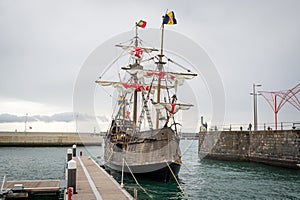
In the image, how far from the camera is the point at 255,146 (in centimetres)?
3838

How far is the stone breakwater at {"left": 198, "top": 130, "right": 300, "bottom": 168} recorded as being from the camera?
104ft

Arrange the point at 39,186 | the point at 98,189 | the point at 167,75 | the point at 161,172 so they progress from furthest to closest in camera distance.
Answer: the point at 167,75, the point at 161,172, the point at 39,186, the point at 98,189

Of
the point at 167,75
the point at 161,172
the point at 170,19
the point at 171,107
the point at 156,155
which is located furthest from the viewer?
the point at 167,75

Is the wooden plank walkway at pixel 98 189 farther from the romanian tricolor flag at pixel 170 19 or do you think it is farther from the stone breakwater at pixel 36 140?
the stone breakwater at pixel 36 140

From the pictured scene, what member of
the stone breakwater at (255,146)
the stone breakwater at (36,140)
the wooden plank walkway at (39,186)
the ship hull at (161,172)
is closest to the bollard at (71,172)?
the wooden plank walkway at (39,186)

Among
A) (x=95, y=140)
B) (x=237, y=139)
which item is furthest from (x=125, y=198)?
(x=95, y=140)

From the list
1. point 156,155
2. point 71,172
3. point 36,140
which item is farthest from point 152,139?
point 36,140

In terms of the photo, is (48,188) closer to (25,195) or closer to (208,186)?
(25,195)

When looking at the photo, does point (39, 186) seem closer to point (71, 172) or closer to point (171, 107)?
point (71, 172)

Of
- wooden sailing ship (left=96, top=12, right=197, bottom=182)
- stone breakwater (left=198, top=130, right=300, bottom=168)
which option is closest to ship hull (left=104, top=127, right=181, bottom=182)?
wooden sailing ship (left=96, top=12, right=197, bottom=182)

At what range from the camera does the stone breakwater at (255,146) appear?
3183cm

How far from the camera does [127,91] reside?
3416cm

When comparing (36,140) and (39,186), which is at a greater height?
(39,186)

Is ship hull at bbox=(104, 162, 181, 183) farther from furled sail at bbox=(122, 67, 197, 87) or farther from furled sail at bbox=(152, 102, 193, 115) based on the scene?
furled sail at bbox=(122, 67, 197, 87)
